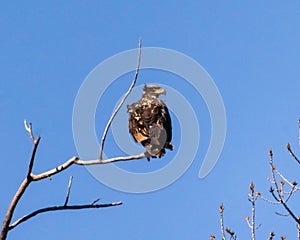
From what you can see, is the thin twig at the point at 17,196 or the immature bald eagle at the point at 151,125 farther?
the immature bald eagle at the point at 151,125

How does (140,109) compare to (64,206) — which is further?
(140,109)

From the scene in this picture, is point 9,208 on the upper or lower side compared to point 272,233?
lower

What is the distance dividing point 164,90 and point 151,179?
4.37 feet

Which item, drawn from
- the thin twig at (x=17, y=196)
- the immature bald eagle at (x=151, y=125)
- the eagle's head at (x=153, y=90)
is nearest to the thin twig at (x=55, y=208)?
the thin twig at (x=17, y=196)

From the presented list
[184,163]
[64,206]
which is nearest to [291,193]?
[184,163]

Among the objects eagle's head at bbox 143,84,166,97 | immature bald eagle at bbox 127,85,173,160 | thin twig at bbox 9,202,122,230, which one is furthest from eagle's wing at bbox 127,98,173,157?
thin twig at bbox 9,202,122,230

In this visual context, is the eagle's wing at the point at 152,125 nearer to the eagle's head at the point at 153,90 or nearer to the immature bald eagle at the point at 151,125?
the immature bald eagle at the point at 151,125

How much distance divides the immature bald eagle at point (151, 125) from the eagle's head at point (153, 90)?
92 millimetres

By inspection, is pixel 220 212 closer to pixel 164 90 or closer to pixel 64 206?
pixel 164 90

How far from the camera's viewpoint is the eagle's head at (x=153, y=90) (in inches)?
241

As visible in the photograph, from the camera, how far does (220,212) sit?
989 centimetres

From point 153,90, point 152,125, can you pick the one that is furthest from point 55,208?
point 153,90

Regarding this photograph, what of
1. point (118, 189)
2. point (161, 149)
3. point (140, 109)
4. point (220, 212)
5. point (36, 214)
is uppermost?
point (220, 212)

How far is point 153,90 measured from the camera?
618cm
